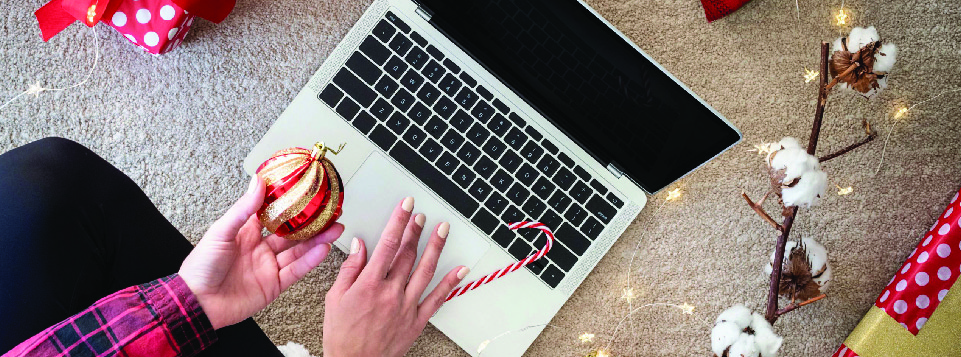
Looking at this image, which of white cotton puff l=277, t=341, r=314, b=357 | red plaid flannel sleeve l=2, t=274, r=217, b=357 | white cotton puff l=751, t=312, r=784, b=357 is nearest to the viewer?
red plaid flannel sleeve l=2, t=274, r=217, b=357

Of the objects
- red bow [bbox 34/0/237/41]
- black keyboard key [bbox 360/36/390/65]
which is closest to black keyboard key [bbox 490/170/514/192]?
black keyboard key [bbox 360/36/390/65]

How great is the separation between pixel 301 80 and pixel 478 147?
27 centimetres

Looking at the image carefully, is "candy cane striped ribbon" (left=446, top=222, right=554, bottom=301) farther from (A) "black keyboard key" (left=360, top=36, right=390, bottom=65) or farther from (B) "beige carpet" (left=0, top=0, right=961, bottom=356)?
(A) "black keyboard key" (left=360, top=36, right=390, bottom=65)

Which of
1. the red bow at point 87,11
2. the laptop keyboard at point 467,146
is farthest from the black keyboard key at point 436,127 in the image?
the red bow at point 87,11

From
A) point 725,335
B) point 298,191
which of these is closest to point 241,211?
point 298,191

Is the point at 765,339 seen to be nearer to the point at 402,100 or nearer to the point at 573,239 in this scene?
the point at 573,239

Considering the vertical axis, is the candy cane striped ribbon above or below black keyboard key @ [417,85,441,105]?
below

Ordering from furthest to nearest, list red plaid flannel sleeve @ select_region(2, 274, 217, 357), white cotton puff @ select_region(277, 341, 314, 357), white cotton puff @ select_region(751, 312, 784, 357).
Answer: white cotton puff @ select_region(277, 341, 314, 357)
white cotton puff @ select_region(751, 312, 784, 357)
red plaid flannel sleeve @ select_region(2, 274, 217, 357)

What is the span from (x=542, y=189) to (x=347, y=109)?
27 cm

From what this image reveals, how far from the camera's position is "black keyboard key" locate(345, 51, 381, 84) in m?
0.80

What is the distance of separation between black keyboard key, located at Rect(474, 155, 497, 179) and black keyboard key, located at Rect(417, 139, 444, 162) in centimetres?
5

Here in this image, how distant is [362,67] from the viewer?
0.80 metres

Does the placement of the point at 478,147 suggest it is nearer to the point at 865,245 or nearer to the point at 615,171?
the point at 615,171

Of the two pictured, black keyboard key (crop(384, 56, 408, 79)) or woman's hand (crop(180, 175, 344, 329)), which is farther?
black keyboard key (crop(384, 56, 408, 79))
